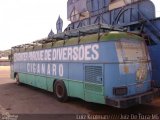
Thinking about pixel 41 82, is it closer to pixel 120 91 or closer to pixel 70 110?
pixel 70 110

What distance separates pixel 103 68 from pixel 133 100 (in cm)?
135

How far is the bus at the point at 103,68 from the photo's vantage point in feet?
22.4

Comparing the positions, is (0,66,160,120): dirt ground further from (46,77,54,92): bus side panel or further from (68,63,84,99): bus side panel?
(46,77,54,92): bus side panel

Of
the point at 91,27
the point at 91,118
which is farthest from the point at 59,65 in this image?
the point at 91,118

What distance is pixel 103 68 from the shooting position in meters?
6.98

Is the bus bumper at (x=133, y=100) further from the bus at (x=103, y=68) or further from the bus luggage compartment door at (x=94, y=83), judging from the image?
the bus luggage compartment door at (x=94, y=83)

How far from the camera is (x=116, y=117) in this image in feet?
23.2

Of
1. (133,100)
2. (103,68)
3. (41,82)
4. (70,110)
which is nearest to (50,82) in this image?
(41,82)

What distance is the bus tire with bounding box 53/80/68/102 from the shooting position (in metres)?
9.16

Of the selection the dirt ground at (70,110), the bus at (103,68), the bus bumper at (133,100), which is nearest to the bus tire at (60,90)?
the bus at (103,68)

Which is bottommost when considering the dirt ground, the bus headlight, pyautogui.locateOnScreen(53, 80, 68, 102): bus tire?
the dirt ground

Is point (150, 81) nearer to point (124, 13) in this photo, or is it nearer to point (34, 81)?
point (124, 13)

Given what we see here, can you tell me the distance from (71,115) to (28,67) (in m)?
6.39

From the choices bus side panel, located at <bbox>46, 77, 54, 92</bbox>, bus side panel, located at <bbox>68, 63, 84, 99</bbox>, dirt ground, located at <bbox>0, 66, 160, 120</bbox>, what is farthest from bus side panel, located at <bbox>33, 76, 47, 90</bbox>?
bus side panel, located at <bbox>68, 63, 84, 99</bbox>
